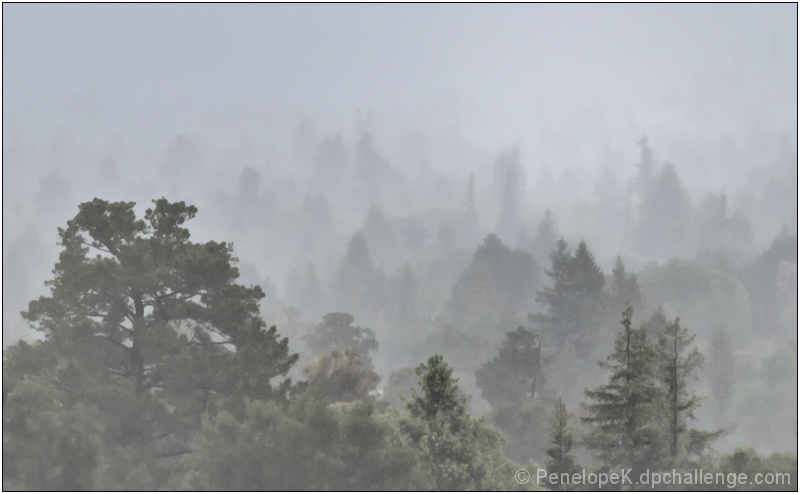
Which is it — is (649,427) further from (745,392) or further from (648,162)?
(648,162)

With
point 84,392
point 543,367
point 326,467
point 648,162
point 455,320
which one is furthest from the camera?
point 648,162

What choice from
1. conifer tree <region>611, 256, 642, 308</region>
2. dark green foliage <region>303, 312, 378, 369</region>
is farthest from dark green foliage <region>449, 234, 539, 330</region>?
dark green foliage <region>303, 312, 378, 369</region>

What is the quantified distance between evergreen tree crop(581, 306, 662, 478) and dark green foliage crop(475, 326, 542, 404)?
33.8m

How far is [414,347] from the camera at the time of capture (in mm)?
91875

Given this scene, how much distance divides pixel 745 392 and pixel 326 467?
229 ft

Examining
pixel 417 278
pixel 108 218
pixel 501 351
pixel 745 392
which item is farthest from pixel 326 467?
pixel 417 278

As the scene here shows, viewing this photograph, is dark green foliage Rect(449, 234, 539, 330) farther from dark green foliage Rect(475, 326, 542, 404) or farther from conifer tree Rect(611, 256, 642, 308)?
dark green foliage Rect(475, 326, 542, 404)

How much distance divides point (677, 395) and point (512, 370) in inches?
1412

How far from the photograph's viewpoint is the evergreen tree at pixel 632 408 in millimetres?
19609

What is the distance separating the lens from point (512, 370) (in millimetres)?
55750

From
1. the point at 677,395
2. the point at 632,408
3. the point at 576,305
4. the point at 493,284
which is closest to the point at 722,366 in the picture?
the point at 576,305

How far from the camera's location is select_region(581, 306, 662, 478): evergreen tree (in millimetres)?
19609

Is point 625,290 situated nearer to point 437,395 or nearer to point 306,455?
point 437,395

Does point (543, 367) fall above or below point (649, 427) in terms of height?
above
